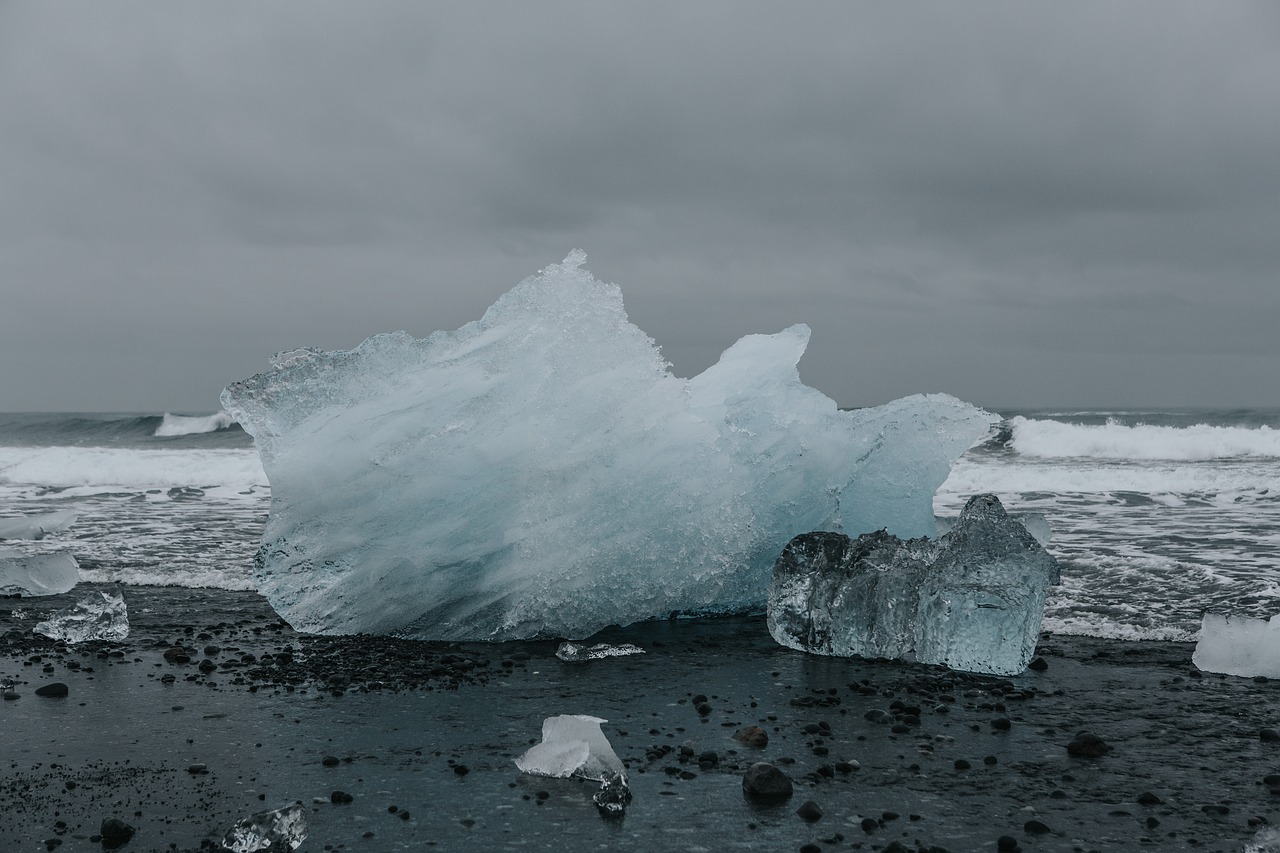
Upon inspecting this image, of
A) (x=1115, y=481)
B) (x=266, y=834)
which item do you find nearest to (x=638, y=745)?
(x=266, y=834)

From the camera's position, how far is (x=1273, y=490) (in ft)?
63.8

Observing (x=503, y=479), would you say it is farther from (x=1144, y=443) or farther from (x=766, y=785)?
(x=1144, y=443)

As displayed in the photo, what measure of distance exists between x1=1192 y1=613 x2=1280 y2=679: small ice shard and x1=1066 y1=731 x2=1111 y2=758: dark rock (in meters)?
2.36

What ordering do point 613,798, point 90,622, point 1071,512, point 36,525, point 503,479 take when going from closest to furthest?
1. point 613,798
2. point 90,622
3. point 503,479
4. point 36,525
5. point 1071,512

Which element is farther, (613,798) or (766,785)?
(766,785)

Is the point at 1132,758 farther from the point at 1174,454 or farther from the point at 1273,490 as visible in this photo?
the point at 1174,454

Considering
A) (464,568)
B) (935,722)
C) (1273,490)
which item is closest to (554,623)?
(464,568)

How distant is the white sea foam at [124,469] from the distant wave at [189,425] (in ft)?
60.9

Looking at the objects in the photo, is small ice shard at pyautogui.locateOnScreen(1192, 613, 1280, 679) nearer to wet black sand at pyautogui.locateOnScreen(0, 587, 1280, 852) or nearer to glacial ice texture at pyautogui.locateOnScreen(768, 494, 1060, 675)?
wet black sand at pyautogui.locateOnScreen(0, 587, 1280, 852)

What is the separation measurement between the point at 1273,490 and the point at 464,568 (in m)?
16.7

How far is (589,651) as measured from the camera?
8344mm

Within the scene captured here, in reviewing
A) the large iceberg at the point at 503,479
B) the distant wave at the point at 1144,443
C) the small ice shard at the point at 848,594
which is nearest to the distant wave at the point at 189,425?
the distant wave at the point at 1144,443

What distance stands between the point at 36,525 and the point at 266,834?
1316 cm

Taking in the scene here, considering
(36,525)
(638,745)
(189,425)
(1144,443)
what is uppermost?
(1144,443)
